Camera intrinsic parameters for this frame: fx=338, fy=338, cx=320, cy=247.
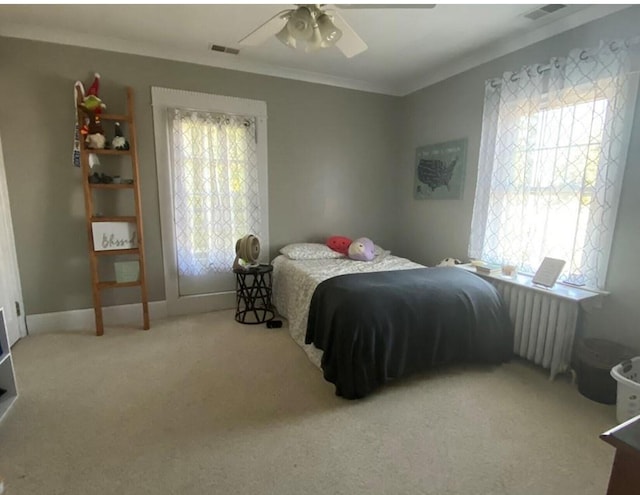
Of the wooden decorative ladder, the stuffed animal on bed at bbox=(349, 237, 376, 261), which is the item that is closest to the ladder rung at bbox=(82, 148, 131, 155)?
the wooden decorative ladder

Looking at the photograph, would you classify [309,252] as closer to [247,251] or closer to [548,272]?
[247,251]

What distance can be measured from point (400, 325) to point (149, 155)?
2708 millimetres

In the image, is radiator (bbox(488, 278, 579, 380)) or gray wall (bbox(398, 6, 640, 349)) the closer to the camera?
gray wall (bbox(398, 6, 640, 349))

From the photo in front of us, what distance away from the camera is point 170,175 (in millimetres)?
3240

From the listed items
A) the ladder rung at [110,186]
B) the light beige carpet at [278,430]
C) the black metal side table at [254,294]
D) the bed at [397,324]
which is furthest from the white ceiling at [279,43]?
the light beige carpet at [278,430]

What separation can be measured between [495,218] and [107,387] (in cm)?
325

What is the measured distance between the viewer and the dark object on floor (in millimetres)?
2059

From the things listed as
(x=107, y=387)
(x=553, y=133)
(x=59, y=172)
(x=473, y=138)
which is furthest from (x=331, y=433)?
(x=59, y=172)

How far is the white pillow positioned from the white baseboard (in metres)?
1.35

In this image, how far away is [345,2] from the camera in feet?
5.90

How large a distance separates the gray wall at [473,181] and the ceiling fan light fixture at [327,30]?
1783 mm

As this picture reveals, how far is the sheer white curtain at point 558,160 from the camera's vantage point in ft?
7.17

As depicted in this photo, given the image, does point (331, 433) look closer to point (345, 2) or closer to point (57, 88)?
point (345, 2)

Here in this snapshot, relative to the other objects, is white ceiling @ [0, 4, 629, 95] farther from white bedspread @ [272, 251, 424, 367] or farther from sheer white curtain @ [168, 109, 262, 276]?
white bedspread @ [272, 251, 424, 367]
